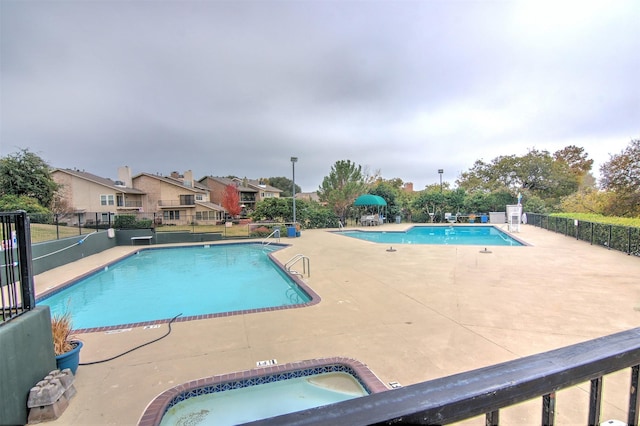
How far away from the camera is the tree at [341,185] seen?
25000mm

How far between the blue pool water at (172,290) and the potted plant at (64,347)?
9.27 feet

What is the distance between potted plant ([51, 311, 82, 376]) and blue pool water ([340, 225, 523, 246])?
14.3m

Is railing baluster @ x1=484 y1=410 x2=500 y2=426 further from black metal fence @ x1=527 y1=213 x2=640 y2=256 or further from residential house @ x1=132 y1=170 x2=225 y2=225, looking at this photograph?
residential house @ x1=132 y1=170 x2=225 y2=225

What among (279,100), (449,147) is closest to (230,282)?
(279,100)

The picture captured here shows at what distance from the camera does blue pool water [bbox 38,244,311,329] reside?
23.2 ft

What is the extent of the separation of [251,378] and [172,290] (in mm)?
6329

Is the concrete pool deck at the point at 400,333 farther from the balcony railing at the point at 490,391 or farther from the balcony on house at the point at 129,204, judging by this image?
the balcony on house at the point at 129,204

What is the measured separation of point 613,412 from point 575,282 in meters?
5.61

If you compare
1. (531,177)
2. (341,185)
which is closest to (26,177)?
(341,185)

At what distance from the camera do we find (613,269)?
8.39 meters

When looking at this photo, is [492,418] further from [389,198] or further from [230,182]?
[230,182]

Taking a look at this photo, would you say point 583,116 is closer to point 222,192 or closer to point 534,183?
point 534,183

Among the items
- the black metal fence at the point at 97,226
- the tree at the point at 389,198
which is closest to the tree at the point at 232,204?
the black metal fence at the point at 97,226

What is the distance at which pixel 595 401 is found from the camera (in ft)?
2.85
